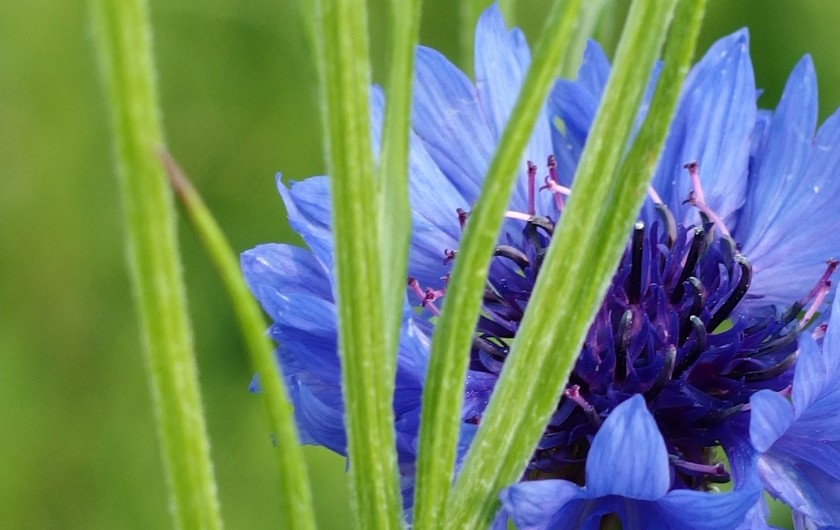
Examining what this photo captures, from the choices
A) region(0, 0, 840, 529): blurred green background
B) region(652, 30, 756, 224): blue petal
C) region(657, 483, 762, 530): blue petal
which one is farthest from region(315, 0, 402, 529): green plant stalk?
region(0, 0, 840, 529): blurred green background

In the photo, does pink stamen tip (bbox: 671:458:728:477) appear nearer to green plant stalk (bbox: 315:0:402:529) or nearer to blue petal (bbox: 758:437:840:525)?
blue petal (bbox: 758:437:840:525)

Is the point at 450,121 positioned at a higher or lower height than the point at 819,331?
higher

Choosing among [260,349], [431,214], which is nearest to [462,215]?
[431,214]

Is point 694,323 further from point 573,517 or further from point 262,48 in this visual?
point 262,48

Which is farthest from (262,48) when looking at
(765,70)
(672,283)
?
(672,283)

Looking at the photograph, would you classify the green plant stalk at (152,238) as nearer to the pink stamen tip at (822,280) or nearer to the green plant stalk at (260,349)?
the green plant stalk at (260,349)

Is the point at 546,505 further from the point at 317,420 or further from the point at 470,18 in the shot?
the point at 470,18
